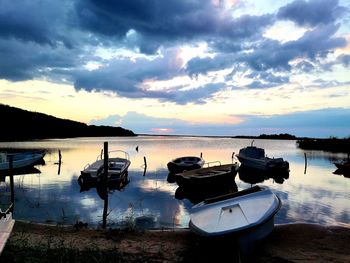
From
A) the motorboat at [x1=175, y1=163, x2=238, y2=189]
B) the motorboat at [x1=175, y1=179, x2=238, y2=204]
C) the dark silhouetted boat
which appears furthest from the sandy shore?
the dark silhouetted boat

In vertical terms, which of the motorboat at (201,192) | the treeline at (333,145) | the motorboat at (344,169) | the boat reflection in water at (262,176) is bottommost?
the boat reflection in water at (262,176)

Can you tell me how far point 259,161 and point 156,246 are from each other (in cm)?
3346

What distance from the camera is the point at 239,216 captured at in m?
12.3

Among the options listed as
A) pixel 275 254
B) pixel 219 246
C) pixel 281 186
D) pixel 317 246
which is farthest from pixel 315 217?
pixel 281 186

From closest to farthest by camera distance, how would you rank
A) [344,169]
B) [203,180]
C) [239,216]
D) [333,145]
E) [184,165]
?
[239,216] → [203,180] → [184,165] → [344,169] → [333,145]

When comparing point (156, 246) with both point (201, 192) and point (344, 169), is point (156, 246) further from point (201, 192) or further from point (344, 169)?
point (344, 169)

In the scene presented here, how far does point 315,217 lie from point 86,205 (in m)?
14.7

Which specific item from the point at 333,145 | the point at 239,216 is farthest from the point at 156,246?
the point at 333,145

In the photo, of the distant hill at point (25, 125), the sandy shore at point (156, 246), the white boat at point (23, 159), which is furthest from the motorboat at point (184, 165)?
the distant hill at point (25, 125)

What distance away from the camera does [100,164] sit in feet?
114

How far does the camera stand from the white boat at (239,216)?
1148 cm

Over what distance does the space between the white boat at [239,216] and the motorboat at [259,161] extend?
27789 mm

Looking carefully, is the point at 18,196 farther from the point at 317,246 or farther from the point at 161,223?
the point at 317,246

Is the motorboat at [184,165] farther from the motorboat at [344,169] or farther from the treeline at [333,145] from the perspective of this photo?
the treeline at [333,145]
